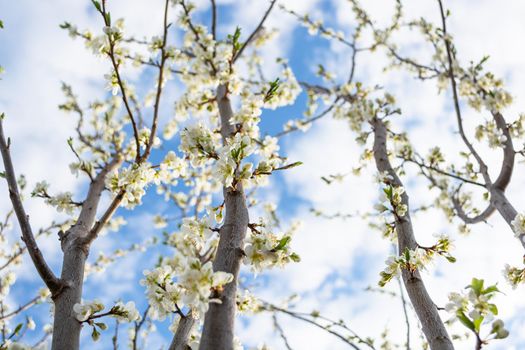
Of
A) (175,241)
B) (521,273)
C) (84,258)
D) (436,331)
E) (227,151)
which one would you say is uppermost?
(175,241)

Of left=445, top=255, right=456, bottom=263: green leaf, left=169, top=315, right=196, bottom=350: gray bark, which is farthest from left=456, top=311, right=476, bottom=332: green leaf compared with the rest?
left=169, top=315, right=196, bottom=350: gray bark

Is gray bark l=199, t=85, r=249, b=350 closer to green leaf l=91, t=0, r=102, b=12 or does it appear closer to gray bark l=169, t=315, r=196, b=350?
gray bark l=169, t=315, r=196, b=350

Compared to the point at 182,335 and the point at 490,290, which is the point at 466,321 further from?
the point at 182,335

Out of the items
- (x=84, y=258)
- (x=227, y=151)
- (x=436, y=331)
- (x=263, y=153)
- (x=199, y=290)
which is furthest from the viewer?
(x=263, y=153)

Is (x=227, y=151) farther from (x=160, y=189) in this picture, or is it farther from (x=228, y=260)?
(x=160, y=189)

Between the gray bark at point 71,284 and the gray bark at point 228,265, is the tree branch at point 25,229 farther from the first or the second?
the gray bark at point 228,265

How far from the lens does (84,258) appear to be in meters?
2.41

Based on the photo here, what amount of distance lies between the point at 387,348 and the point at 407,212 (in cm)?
291

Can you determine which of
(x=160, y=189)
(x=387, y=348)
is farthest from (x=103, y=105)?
(x=387, y=348)

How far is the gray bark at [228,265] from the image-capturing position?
1.44 metres

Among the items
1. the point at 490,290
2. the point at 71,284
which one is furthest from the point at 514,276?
the point at 71,284

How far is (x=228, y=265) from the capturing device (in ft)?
5.72

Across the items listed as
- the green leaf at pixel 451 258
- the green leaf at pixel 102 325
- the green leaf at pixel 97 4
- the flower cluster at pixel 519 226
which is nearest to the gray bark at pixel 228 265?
the green leaf at pixel 102 325

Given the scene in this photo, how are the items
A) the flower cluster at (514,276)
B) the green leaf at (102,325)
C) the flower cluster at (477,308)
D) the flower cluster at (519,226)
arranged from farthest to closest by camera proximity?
the flower cluster at (519,226) < the flower cluster at (514,276) < the green leaf at (102,325) < the flower cluster at (477,308)
